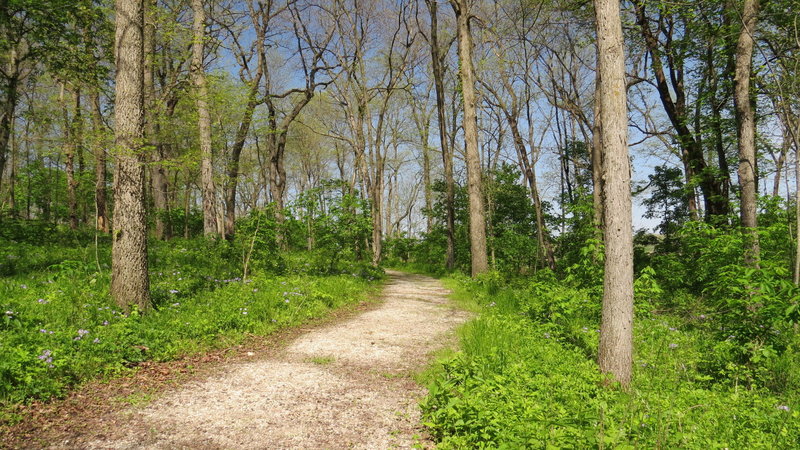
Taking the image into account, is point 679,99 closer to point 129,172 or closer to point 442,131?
point 442,131

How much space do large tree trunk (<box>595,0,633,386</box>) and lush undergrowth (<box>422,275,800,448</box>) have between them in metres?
0.31

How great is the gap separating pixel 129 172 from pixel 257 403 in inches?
144

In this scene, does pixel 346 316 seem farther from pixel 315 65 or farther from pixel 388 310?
pixel 315 65

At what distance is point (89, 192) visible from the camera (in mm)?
23812

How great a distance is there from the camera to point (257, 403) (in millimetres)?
3615

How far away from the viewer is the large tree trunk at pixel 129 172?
17.0 ft

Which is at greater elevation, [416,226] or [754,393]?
[416,226]

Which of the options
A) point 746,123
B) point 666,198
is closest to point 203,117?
point 746,123

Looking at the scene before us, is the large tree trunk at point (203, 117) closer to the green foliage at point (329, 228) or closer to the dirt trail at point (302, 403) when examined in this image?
the green foliage at point (329, 228)

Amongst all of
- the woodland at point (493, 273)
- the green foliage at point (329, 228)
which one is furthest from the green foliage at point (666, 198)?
the green foliage at point (329, 228)

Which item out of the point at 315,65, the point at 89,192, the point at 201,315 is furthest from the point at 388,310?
the point at 89,192

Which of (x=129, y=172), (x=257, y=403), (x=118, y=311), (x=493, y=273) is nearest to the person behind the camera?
(x=257, y=403)

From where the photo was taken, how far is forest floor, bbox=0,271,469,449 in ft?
9.85

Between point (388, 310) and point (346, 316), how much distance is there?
0.98 meters
